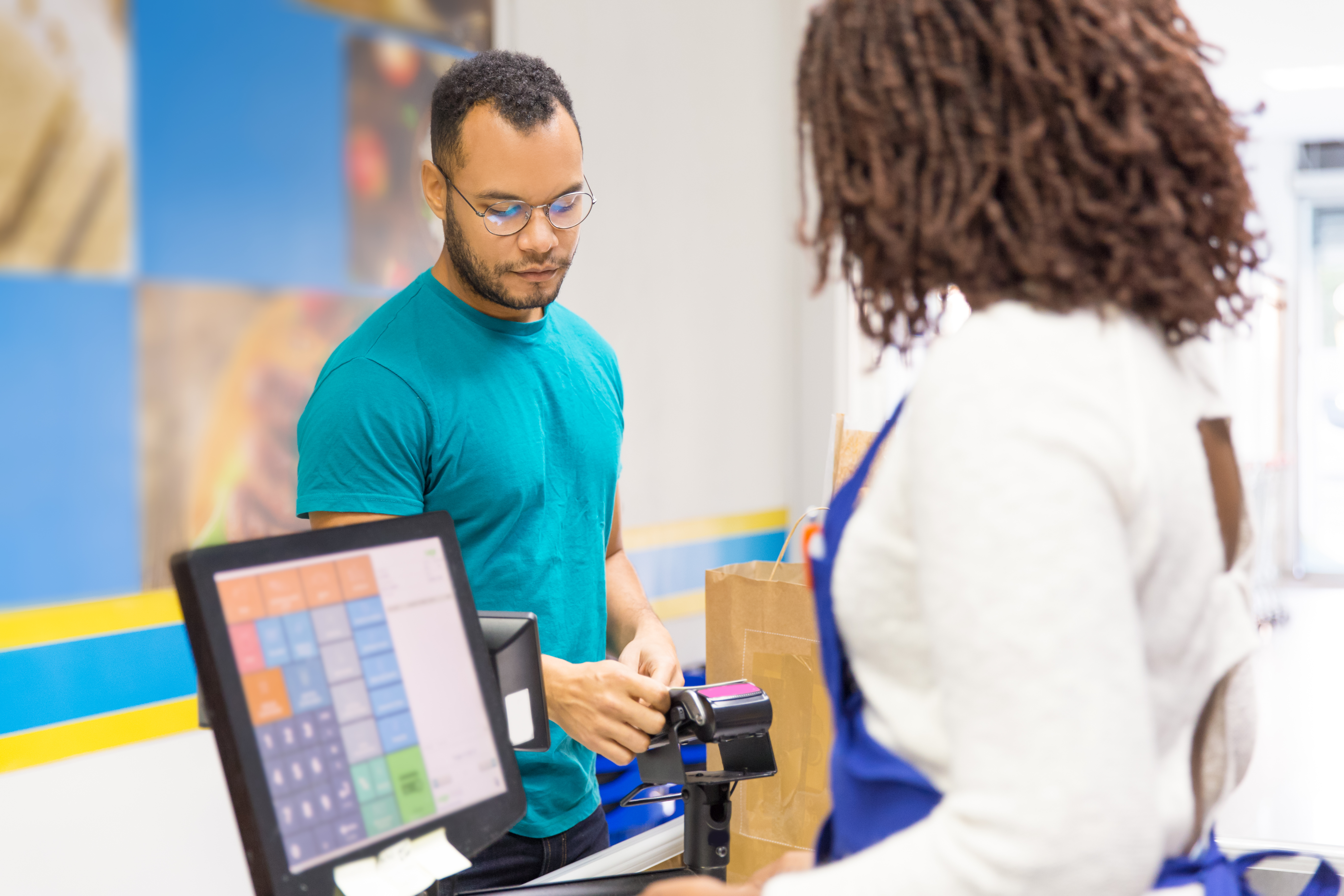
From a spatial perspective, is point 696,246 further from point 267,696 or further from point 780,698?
point 267,696

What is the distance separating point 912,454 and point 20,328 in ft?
6.50

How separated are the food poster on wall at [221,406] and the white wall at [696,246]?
0.90 metres

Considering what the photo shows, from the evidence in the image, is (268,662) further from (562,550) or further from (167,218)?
(167,218)

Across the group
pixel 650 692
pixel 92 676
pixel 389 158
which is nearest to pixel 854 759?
pixel 650 692

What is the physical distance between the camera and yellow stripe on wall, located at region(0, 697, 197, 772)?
201cm

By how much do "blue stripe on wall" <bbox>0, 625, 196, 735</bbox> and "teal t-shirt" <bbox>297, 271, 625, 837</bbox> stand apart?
880 mm

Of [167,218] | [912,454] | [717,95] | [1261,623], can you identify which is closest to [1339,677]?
[1261,623]

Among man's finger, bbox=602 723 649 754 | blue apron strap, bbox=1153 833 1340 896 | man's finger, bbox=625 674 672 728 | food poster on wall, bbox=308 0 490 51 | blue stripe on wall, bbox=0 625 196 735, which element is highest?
food poster on wall, bbox=308 0 490 51

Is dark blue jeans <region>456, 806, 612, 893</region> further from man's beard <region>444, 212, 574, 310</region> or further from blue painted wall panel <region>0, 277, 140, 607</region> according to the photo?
blue painted wall panel <region>0, 277, 140, 607</region>

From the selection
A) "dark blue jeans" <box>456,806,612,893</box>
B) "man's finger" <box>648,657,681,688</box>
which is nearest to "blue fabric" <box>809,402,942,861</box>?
"man's finger" <box>648,657,681,688</box>

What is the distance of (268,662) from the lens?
78 centimetres

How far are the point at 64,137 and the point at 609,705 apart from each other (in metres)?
1.65

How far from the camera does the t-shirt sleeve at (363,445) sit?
1.31 metres

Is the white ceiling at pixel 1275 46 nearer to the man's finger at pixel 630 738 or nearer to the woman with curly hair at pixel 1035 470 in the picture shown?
the man's finger at pixel 630 738
